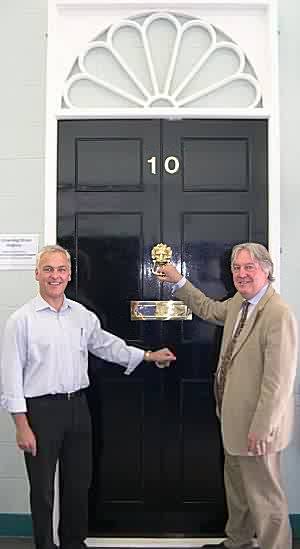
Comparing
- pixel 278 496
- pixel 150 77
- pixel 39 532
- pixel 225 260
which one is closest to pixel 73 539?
pixel 39 532

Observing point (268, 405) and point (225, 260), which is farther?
point (225, 260)

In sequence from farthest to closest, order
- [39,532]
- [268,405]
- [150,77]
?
[150,77] → [39,532] → [268,405]

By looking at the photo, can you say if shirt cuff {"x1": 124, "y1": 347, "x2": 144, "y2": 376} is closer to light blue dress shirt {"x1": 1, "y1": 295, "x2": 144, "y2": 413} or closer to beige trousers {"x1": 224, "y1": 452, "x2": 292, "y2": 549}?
light blue dress shirt {"x1": 1, "y1": 295, "x2": 144, "y2": 413}

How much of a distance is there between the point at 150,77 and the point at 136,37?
256mm

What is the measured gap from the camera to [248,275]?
278 centimetres

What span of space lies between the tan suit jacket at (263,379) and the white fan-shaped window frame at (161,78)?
1.25 meters

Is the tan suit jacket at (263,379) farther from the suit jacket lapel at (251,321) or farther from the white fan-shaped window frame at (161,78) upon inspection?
the white fan-shaped window frame at (161,78)

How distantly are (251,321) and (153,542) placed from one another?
147 centimetres

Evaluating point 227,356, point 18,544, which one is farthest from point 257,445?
point 18,544

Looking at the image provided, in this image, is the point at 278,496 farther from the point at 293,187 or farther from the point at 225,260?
the point at 293,187

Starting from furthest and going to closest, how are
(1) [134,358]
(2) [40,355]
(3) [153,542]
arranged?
(3) [153,542]
(1) [134,358]
(2) [40,355]

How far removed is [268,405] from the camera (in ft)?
8.42

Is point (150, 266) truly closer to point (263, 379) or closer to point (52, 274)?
point (52, 274)

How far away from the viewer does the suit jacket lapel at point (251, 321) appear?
275cm
